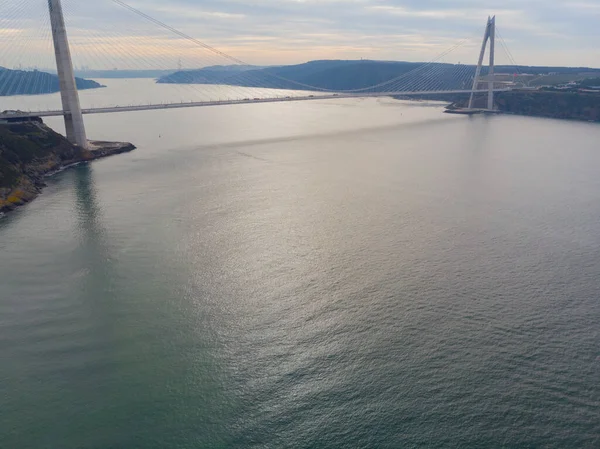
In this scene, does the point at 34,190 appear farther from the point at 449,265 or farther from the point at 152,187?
the point at 449,265

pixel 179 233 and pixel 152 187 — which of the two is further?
pixel 152 187

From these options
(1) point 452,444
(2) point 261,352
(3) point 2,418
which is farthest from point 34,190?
(1) point 452,444

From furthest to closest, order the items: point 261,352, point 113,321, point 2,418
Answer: point 113,321 < point 261,352 < point 2,418

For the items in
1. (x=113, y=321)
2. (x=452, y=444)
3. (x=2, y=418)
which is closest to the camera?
(x=452, y=444)

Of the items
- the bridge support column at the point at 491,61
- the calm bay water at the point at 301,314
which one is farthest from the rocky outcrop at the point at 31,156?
the bridge support column at the point at 491,61

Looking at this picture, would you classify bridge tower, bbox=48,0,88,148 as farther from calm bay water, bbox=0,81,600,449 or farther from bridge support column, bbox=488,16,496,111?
Result: bridge support column, bbox=488,16,496,111

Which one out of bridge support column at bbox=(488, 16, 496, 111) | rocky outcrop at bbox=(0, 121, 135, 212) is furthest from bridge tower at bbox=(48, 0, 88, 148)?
bridge support column at bbox=(488, 16, 496, 111)
